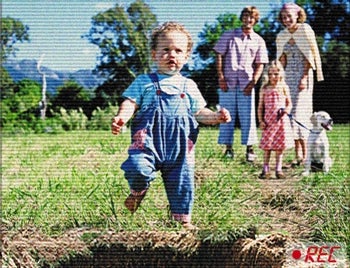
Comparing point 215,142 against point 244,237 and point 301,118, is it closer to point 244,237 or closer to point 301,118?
point 301,118

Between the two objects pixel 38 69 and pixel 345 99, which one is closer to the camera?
pixel 38 69


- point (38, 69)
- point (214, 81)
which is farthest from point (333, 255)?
point (38, 69)

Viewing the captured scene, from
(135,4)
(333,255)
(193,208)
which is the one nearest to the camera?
(333,255)

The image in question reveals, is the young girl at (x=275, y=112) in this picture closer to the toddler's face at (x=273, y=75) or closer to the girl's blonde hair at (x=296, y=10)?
the toddler's face at (x=273, y=75)

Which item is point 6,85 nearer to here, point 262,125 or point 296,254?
point 262,125

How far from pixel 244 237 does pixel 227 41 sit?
876mm

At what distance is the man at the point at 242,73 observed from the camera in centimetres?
237

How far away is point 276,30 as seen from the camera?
7.97ft

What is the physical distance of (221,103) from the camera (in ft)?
8.13

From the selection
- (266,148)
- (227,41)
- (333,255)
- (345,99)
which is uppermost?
(227,41)

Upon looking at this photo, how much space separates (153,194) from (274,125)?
0.77 m

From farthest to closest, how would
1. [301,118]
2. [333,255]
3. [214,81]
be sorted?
[301,118] < [214,81] < [333,255]

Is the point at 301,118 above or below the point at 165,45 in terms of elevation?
below

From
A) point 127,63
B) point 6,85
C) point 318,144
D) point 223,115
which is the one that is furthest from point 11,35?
point 318,144
